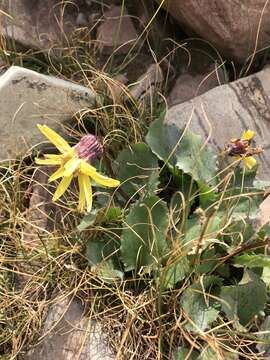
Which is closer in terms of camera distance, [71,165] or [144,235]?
[71,165]

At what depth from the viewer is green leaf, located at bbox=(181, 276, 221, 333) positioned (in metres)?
1.60

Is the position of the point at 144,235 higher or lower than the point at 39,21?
lower

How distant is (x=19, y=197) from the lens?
1874mm

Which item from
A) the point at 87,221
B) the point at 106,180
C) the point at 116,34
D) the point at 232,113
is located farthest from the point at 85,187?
the point at 116,34

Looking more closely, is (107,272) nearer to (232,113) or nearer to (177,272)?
(177,272)

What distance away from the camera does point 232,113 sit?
1.88 meters

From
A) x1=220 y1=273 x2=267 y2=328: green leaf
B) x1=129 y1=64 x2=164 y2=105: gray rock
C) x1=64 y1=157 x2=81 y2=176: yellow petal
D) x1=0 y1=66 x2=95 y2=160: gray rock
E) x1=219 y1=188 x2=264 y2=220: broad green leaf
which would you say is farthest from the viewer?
x1=129 y1=64 x2=164 y2=105: gray rock

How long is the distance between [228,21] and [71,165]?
28.0 inches

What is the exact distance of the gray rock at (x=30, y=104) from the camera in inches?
71.7

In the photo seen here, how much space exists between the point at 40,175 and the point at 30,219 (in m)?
0.13

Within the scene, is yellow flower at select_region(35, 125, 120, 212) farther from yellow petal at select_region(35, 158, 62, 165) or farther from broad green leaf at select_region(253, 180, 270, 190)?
broad green leaf at select_region(253, 180, 270, 190)

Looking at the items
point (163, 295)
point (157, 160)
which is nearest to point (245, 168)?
point (157, 160)

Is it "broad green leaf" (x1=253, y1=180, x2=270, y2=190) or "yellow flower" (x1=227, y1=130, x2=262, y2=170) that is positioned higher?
"yellow flower" (x1=227, y1=130, x2=262, y2=170)

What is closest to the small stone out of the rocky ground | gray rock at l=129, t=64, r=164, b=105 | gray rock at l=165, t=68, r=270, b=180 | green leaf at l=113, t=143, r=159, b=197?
the rocky ground
